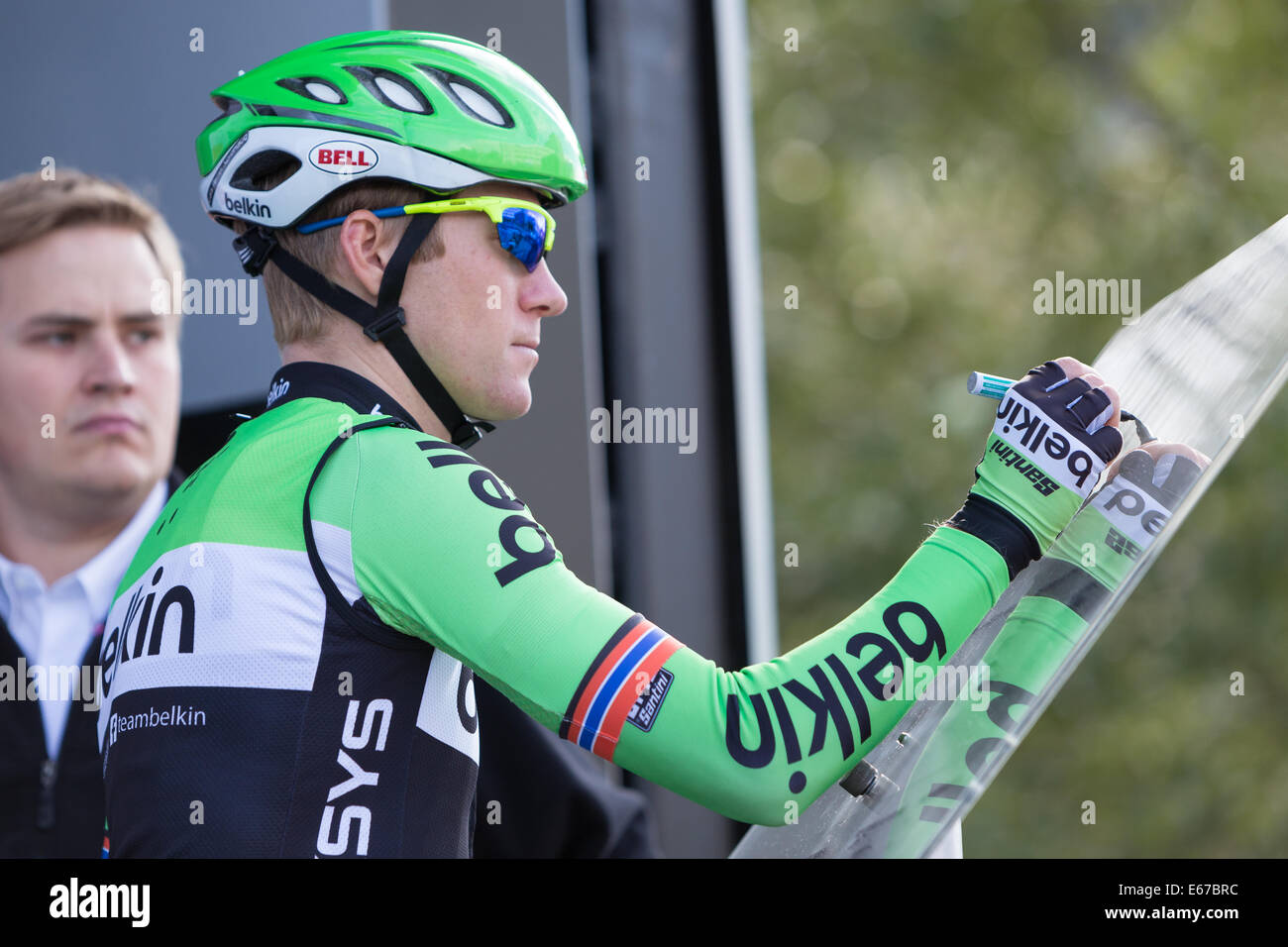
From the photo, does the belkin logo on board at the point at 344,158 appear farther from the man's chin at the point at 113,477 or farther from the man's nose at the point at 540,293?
the man's chin at the point at 113,477

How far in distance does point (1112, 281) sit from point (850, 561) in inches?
129

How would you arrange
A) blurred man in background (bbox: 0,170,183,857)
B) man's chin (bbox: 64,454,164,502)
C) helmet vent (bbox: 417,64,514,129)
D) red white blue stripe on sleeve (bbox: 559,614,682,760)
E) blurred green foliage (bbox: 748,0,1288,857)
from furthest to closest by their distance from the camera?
blurred green foliage (bbox: 748,0,1288,857) → man's chin (bbox: 64,454,164,502) → blurred man in background (bbox: 0,170,183,857) → helmet vent (bbox: 417,64,514,129) → red white blue stripe on sleeve (bbox: 559,614,682,760)

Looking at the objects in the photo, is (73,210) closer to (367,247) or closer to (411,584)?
(367,247)

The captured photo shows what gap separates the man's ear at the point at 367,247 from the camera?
2.24m

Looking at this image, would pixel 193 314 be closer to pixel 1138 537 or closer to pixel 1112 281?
pixel 1138 537

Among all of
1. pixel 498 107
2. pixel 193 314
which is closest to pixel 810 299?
pixel 193 314

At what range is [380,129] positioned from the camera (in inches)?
89.2

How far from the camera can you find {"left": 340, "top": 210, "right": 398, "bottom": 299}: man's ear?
2236mm

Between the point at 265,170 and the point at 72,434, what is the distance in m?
1.44

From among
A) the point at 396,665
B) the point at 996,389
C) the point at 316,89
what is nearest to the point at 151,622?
the point at 396,665

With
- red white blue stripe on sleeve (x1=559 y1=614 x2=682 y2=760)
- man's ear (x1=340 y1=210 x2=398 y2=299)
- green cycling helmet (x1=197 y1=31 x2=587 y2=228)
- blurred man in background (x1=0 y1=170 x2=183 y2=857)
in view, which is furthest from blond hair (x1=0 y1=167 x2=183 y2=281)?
red white blue stripe on sleeve (x1=559 y1=614 x2=682 y2=760)

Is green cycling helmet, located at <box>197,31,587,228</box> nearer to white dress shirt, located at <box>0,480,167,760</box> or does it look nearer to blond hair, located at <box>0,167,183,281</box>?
blond hair, located at <box>0,167,183,281</box>

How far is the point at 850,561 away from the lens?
38.8ft
